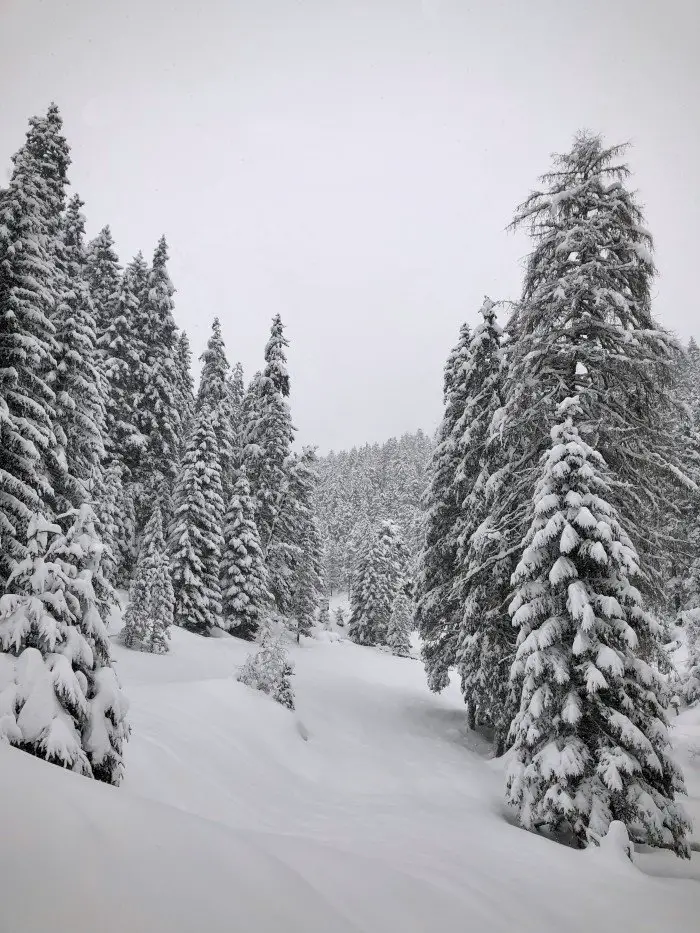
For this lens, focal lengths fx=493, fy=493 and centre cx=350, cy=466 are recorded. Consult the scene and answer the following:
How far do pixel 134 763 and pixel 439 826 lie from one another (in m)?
4.75

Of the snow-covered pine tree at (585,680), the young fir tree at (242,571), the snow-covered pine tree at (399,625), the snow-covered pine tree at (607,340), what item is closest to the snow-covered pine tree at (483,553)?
the snow-covered pine tree at (607,340)

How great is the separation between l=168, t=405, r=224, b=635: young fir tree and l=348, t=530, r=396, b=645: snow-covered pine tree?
73.2 feet

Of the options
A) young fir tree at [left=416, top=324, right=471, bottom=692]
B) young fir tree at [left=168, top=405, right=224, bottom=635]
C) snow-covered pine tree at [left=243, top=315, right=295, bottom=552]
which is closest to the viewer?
young fir tree at [left=416, top=324, right=471, bottom=692]

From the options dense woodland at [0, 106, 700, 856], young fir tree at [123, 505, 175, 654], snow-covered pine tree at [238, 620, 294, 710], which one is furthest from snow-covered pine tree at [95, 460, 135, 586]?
snow-covered pine tree at [238, 620, 294, 710]

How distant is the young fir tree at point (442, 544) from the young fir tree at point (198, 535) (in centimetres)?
1455

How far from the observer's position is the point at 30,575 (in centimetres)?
538

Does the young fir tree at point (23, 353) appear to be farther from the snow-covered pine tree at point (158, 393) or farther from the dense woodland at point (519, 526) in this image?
the snow-covered pine tree at point (158, 393)

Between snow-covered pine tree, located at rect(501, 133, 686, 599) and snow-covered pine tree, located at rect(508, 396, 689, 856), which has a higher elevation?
snow-covered pine tree, located at rect(501, 133, 686, 599)

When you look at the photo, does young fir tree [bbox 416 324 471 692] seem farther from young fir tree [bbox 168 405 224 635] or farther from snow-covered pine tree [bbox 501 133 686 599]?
young fir tree [bbox 168 405 224 635]

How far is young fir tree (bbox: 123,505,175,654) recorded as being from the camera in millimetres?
18281

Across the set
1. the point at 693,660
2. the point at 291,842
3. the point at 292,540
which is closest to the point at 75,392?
the point at 291,842

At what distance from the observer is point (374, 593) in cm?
4894

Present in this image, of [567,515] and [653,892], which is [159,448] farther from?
[653,892]

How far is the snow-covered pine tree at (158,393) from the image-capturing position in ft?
95.7
